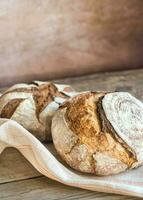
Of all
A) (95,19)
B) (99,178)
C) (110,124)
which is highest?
(95,19)

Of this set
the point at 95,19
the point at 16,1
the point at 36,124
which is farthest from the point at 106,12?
the point at 36,124

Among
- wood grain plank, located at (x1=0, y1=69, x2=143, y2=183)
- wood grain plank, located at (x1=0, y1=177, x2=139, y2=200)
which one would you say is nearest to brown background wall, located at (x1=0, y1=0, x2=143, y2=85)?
wood grain plank, located at (x1=0, y1=69, x2=143, y2=183)

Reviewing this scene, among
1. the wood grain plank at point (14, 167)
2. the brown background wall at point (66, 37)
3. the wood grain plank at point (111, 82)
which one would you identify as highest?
the brown background wall at point (66, 37)

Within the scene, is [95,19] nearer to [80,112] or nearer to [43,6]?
[43,6]

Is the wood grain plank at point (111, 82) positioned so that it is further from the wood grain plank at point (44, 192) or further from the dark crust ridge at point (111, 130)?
the dark crust ridge at point (111, 130)

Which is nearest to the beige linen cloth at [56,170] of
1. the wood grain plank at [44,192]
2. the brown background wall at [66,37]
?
the wood grain plank at [44,192]

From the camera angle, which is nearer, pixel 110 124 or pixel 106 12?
pixel 110 124
